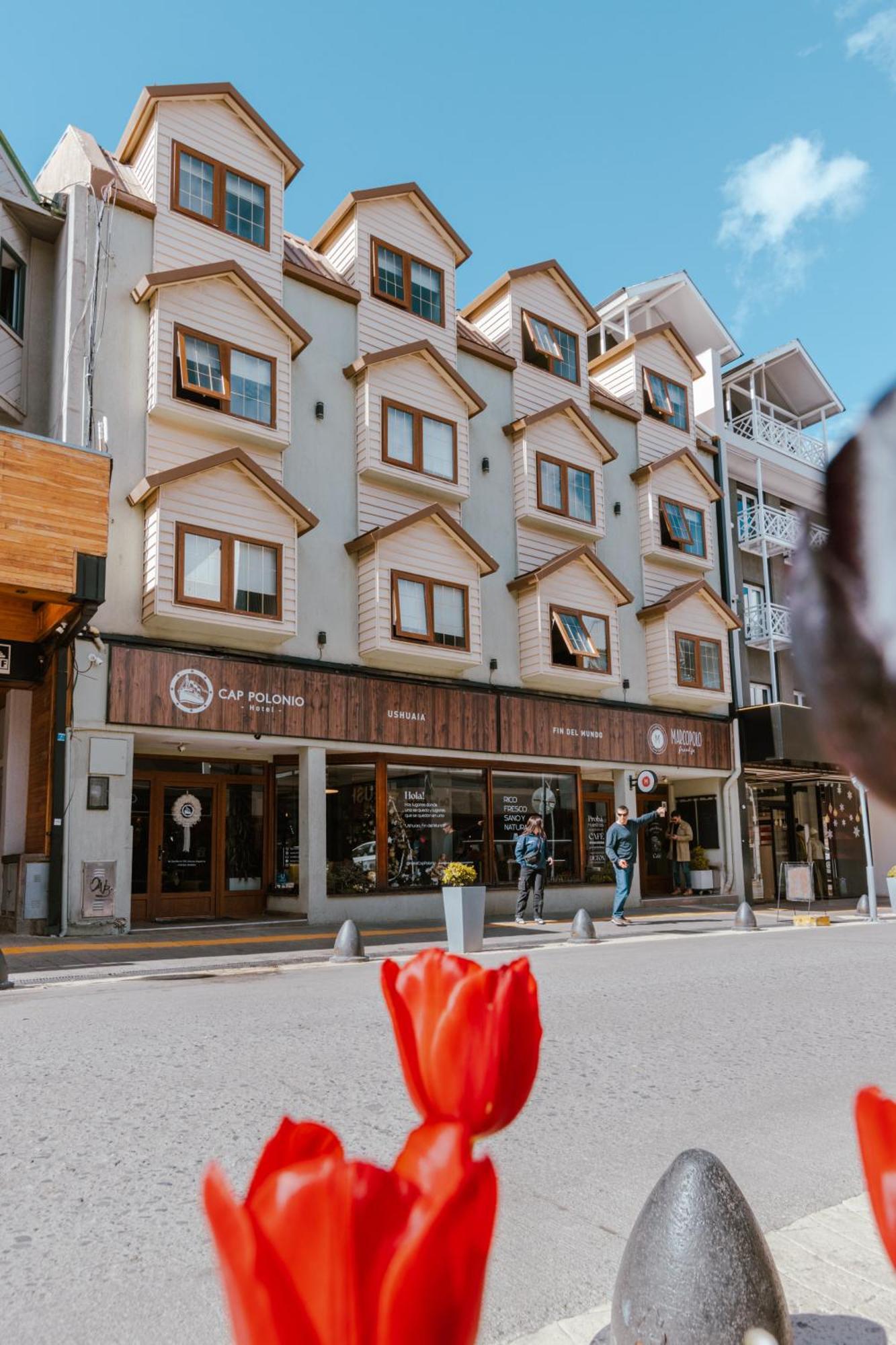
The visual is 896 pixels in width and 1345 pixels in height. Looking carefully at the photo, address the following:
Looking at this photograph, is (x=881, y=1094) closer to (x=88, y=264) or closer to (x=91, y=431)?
(x=91, y=431)

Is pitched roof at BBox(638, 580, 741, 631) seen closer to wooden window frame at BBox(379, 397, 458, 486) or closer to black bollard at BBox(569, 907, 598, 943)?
wooden window frame at BBox(379, 397, 458, 486)

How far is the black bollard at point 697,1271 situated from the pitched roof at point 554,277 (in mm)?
23595

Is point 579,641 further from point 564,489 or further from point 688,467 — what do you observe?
point 688,467

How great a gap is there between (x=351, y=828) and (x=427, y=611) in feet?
14.3

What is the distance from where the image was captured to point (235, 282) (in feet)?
59.2

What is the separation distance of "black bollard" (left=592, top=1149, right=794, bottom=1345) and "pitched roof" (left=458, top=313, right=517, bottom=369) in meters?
21.6

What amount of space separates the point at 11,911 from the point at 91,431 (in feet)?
24.5

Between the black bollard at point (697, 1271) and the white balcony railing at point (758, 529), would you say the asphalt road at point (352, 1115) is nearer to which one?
the black bollard at point (697, 1271)

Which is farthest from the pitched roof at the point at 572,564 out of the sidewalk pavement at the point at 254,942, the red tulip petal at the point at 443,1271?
the red tulip petal at the point at 443,1271

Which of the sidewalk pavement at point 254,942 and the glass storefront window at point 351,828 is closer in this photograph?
→ the sidewalk pavement at point 254,942

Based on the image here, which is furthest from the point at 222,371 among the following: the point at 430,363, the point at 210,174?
the point at 430,363

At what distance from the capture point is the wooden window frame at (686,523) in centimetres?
2545

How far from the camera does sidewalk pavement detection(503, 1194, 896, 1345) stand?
264 cm

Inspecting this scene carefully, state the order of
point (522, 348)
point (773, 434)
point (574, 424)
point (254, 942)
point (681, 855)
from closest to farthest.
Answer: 1. point (254, 942)
2. point (574, 424)
3. point (522, 348)
4. point (681, 855)
5. point (773, 434)
